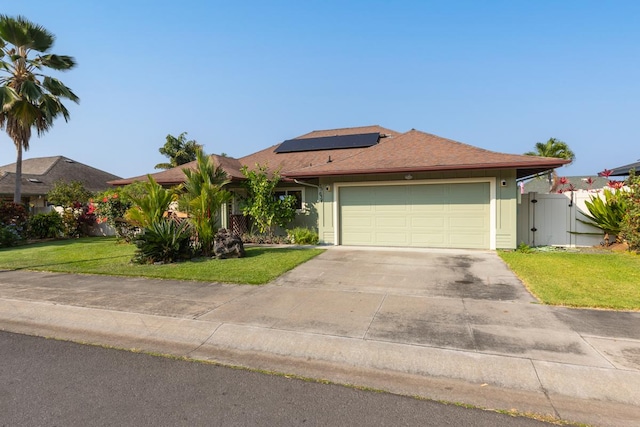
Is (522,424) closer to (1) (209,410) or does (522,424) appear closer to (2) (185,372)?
(1) (209,410)

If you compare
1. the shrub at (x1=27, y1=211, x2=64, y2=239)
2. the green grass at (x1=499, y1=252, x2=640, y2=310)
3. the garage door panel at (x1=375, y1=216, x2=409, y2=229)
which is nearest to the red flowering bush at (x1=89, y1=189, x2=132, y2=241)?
the shrub at (x1=27, y1=211, x2=64, y2=239)

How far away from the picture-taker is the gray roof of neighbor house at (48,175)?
2253cm

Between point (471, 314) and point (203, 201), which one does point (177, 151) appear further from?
point (471, 314)

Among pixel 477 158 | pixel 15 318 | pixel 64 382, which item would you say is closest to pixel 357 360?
pixel 64 382

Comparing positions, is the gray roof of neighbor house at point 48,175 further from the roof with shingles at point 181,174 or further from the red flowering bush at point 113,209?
the roof with shingles at point 181,174

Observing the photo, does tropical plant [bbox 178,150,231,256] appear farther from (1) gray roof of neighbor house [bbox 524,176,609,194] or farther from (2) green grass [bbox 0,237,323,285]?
(1) gray roof of neighbor house [bbox 524,176,609,194]

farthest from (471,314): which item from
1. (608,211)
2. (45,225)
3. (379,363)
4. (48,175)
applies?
(48,175)

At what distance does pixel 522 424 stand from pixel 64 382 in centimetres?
428

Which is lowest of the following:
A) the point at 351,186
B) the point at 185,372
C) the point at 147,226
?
the point at 185,372

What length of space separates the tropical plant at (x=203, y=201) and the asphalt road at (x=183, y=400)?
22.2ft

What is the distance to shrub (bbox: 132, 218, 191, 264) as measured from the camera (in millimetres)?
9609

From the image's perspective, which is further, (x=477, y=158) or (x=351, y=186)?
(x=351, y=186)

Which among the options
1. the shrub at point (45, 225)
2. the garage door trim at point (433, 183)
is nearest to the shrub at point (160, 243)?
the garage door trim at point (433, 183)

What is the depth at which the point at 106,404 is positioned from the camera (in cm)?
309
